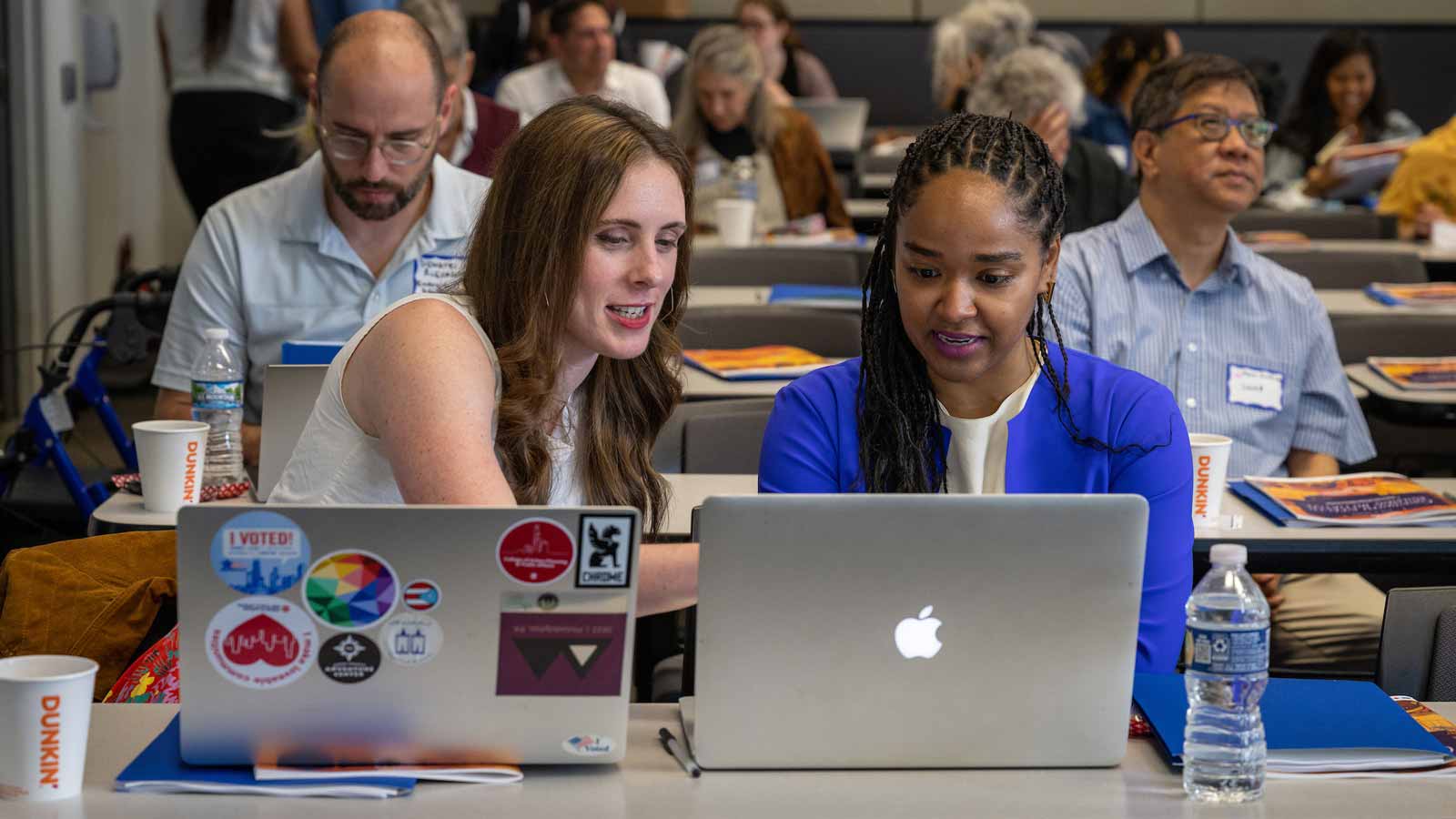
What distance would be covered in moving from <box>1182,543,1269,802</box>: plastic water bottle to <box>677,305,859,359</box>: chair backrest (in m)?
2.27

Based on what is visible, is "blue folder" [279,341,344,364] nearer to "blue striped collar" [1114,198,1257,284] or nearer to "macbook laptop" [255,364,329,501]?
"macbook laptop" [255,364,329,501]

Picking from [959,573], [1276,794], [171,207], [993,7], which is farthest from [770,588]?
[171,207]

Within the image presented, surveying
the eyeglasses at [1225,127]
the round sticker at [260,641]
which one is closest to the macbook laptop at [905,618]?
the round sticker at [260,641]

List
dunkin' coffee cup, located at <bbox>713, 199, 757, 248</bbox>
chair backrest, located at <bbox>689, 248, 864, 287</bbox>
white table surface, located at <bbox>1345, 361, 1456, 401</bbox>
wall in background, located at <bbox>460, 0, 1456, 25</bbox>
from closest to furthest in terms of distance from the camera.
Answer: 1. white table surface, located at <bbox>1345, 361, 1456, 401</bbox>
2. chair backrest, located at <bbox>689, 248, 864, 287</bbox>
3. dunkin' coffee cup, located at <bbox>713, 199, 757, 248</bbox>
4. wall in background, located at <bbox>460, 0, 1456, 25</bbox>

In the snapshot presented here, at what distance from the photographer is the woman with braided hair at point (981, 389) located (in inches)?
72.3

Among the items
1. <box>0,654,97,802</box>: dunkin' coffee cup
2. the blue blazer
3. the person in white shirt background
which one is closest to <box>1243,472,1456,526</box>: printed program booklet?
the blue blazer

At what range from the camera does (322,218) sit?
293cm

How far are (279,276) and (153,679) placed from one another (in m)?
1.32

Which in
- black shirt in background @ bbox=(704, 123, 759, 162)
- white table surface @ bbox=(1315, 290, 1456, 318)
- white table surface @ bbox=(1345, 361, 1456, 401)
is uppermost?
black shirt in background @ bbox=(704, 123, 759, 162)

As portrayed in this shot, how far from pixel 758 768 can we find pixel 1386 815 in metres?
0.54

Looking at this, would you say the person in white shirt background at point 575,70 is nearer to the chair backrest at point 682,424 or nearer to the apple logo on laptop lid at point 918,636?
the chair backrest at point 682,424

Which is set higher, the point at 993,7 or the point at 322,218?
the point at 993,7

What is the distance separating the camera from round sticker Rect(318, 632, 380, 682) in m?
1.30

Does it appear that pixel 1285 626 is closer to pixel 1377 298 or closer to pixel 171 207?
pixel 1377 298
